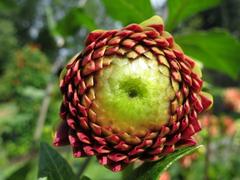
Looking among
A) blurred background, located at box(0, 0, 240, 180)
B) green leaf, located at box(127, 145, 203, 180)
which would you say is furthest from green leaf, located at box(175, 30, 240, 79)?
green leaf, located at box(127, 145, 203, 180)

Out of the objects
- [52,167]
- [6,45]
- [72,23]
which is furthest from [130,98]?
[6,45]

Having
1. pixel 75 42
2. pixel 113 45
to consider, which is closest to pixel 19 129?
pixel 75 42

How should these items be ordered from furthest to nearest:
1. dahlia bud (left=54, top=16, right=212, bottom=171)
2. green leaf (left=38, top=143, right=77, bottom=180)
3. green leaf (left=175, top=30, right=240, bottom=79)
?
green leaf (left=175, top=30, right=240, bottom=79), green leaf (left=38, top=143, right=77, bottom=180), dahlia bud (left=54, top=16, right=212, bottom=171)

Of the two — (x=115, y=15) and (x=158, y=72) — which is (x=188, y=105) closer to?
(x=158, y=72)

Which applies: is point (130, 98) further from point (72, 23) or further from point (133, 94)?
point (72, 23)

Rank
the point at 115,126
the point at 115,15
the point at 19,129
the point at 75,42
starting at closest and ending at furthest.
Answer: the point at 115,126, the point at 115,15, the point at 75,42, the point at 19,129

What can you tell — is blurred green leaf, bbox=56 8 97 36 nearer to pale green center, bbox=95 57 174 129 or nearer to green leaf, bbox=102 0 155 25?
green leaf, bbox=102 0 155 25
